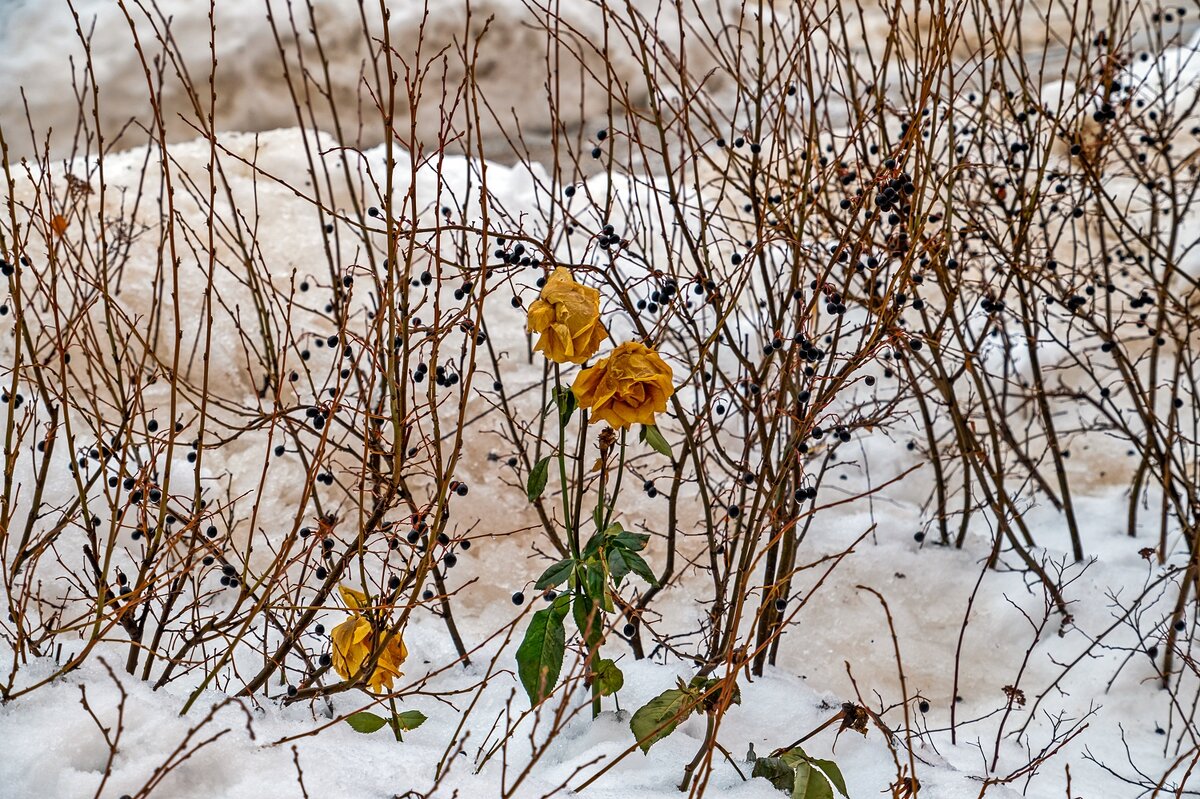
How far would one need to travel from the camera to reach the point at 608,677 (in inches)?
74.7

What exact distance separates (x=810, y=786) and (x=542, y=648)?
444mm

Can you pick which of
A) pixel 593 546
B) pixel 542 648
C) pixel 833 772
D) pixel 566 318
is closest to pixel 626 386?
pixel 566 318

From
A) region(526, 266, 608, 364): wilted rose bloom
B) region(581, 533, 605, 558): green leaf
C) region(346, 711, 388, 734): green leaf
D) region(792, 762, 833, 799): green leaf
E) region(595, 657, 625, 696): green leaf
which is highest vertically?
region(526, 266, 608, 364): wilted rose bloom

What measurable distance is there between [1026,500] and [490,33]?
3.71 meters

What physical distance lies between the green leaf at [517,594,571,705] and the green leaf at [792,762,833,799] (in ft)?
1.28

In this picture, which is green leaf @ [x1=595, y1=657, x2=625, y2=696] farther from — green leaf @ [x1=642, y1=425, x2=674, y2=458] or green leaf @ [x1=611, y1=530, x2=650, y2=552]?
green leaf @ [x1=642, y1=425, x2=674, y2=458]

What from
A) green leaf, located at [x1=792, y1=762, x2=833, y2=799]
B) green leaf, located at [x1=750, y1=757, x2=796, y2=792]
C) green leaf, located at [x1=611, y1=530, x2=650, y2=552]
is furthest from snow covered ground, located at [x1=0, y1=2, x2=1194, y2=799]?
green leaf, located at [x1=611, y1=530, x2=650, y2=552]

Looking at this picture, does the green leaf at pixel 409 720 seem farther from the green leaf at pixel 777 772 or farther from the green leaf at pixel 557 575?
the green leaf at pixel 777 772

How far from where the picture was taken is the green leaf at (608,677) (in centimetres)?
188

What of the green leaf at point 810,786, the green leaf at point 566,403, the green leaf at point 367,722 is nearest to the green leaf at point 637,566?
the green leaf at point 566,403

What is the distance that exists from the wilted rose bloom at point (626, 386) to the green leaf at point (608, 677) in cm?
51

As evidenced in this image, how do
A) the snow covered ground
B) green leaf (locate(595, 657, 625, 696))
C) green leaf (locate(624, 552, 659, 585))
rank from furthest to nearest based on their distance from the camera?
green leaf (locate(595, 657, 625, 696)) → green leaf (locate(624, 552, 659, 585)) → the snow covered ground

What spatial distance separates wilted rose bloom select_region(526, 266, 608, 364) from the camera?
5.03 feet

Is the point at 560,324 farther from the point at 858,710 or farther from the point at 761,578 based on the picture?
the point at 761,578
